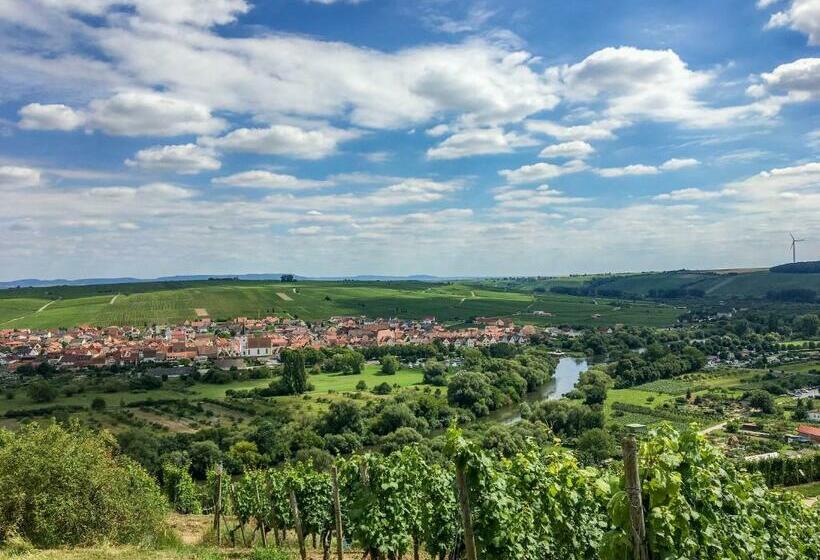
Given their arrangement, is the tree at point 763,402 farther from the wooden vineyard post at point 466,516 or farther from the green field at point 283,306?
the green field at point 283,306

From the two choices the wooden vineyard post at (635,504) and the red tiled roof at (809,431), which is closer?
the wooden vineyard post at (635,504)

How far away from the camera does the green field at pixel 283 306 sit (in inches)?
4970

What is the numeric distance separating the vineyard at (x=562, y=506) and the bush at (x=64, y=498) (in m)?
3.64

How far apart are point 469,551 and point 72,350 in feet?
336

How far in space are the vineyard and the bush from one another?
364cm

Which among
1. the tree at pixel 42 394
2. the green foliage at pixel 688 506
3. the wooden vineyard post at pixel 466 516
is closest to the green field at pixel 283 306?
the tree at pixel 42 394

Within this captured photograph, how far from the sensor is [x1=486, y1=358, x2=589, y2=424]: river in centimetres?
5970

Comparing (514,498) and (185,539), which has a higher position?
(514,498)

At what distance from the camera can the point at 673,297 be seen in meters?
194

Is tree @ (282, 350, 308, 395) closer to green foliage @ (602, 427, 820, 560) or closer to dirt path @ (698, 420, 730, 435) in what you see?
dirt path @ (698, 420, 730, 435)

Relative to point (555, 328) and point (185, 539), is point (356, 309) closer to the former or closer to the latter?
point (555, 328)

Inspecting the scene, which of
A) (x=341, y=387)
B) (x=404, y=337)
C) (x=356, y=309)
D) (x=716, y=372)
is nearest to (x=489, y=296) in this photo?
(x=356, y=309)

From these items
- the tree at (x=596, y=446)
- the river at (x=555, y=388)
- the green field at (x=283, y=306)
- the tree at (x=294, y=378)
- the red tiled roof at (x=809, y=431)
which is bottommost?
the river at (x=555, y=388)

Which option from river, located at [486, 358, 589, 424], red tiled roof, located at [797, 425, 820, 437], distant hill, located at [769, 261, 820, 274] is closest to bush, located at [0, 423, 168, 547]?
river, located at [486, 358, 589, 424]
